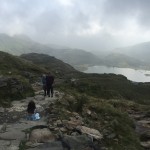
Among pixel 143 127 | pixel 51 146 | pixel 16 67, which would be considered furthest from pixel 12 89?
pixel 16 67

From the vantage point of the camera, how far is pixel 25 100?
3039 centimetres

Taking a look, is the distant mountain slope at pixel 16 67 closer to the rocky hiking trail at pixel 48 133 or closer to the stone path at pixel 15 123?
the stone path at pixel 15 123

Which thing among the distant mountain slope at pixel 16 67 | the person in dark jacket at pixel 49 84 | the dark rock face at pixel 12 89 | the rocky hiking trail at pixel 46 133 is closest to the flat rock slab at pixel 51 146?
the rocky hiking trail at pixel 46 133

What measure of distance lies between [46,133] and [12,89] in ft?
43.5

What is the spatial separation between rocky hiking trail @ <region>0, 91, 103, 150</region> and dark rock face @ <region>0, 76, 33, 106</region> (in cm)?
562

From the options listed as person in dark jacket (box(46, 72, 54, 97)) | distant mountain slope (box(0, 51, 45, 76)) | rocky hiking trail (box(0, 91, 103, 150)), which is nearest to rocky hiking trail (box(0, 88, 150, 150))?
rocky hiking trail (box(0, 91, 103, 150))

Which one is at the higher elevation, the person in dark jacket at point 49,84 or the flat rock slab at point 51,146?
the person in dark jacket at point 49,84

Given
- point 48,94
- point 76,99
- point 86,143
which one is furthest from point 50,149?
point 48,94

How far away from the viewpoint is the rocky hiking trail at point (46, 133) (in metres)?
17.6

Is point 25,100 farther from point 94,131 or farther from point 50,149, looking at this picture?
point 50,149

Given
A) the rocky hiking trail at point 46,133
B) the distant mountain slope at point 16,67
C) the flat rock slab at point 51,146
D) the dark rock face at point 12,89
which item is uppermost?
the distant mountain slope at point 16,67

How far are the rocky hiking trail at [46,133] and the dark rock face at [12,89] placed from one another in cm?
562

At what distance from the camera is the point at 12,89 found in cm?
3108

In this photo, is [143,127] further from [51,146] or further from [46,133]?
[51,146]
